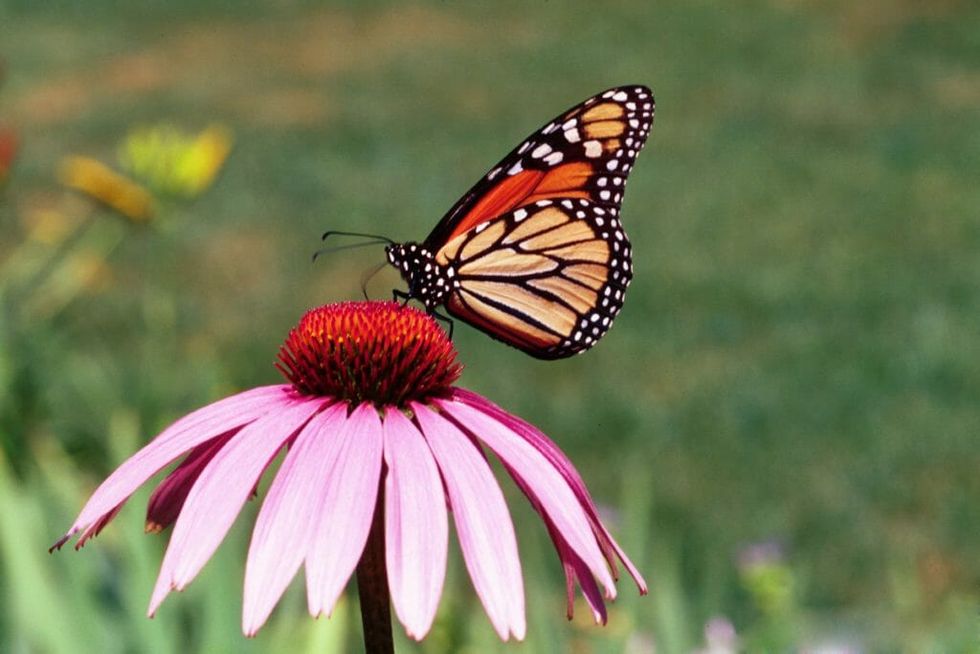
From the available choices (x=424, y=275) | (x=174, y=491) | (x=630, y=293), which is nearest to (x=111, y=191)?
(x=424, y=275)

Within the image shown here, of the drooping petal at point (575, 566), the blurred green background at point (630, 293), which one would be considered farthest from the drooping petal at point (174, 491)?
the blurred green background at point (630, 293)

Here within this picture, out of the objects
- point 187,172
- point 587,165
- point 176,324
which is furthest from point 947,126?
point 587,165

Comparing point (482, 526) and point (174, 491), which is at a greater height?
point (482, 526)

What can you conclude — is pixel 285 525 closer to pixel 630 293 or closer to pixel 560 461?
pixel 560 461

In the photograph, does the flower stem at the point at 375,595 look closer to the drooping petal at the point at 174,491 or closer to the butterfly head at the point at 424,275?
the drooping petal at the point at 174,491

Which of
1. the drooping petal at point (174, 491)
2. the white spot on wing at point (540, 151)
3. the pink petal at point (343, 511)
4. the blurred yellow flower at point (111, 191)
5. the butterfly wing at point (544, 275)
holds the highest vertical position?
the white spot on wing at point (540, 151)

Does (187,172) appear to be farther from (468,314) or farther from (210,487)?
(210,487)
